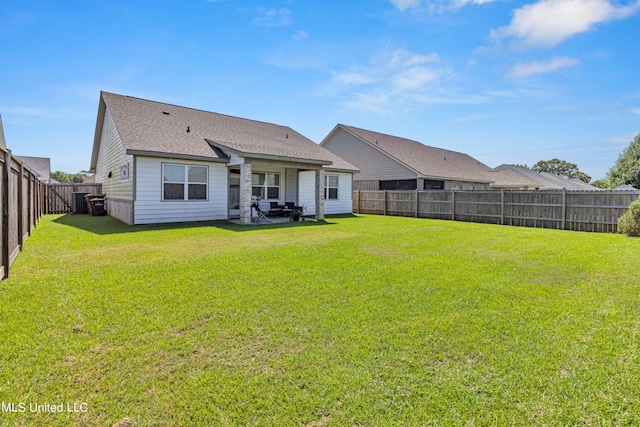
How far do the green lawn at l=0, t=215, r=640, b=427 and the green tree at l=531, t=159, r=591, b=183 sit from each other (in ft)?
271

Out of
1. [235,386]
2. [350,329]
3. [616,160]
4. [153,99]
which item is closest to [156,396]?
[235,386]

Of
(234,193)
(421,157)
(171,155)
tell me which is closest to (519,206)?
(421,157)

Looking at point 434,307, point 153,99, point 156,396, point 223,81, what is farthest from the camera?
point 153,99

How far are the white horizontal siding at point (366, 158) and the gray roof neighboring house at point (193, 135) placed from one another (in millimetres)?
5081

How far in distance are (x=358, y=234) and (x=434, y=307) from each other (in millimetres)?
6315

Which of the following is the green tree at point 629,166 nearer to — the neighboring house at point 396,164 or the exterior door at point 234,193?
the neighboring house at point 396,164

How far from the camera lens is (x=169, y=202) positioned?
41.2ft

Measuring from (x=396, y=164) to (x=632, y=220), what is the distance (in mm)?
13656

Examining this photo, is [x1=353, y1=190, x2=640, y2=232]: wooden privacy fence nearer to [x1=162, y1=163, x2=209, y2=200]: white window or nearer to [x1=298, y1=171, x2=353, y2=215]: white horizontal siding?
[x1=298, y1=171, x2=353, y2=215]: white horizontal siding

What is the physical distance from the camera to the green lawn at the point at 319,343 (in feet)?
6.93

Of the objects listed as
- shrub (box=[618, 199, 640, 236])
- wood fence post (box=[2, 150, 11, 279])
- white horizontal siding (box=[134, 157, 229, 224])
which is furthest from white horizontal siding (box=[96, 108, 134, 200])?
shrub (box=[618, 199, 640, 236])

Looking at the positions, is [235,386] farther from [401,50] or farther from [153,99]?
[153,99]

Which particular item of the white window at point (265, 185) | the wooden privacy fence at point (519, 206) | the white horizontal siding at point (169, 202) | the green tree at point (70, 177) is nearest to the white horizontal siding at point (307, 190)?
the white window at point (265, 185)

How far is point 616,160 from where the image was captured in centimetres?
3909
